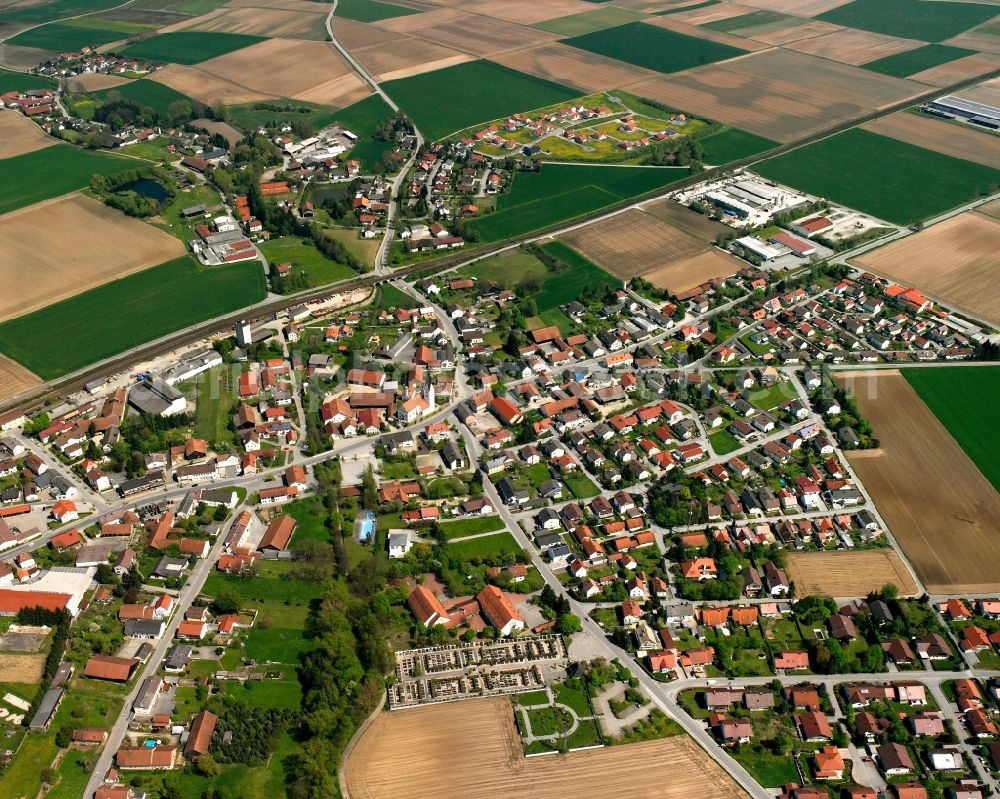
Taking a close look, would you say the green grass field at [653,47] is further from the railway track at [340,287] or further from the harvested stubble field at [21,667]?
the harvested stubble field at [21,667]

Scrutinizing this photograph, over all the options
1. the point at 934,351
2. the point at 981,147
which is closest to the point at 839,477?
the point at 934,351

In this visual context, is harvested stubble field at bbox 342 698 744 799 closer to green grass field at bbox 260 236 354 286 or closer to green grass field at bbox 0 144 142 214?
green grass field at bbox 260 236 354 286

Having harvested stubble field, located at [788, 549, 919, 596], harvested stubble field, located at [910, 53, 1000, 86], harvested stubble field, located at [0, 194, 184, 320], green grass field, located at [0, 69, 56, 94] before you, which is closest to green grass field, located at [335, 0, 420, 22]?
green grass field, located at [0, 69, 56, 94]

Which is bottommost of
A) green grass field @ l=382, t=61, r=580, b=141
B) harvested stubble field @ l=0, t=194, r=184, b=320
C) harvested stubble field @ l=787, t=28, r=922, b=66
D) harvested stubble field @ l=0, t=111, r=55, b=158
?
harvested stubble field @ l=0, t=194, r=184, b=320

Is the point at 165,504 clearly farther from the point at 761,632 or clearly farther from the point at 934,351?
the point at 934,351

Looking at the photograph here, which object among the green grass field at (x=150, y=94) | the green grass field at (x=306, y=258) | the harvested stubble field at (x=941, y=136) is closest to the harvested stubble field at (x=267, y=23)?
the green grass field at (x=150, y=94)
